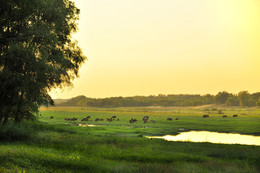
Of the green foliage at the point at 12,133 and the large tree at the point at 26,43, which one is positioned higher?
the large tree at the point at 26,43

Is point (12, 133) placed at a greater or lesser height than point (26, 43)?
lesser

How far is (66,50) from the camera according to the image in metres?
35.2

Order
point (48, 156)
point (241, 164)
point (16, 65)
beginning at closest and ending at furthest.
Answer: point (48, 156) → point (241, 164) → point (16, 65)

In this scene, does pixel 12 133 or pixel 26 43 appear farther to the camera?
pixel 12 133

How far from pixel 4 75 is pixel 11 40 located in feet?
9.63

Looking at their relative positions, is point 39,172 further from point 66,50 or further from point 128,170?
point 66,50

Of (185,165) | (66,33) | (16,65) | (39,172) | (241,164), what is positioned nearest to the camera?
(39,172)

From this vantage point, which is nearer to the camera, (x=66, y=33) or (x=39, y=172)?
(x=39, y=172)

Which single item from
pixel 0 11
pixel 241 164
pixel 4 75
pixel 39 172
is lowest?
pixel 241 164

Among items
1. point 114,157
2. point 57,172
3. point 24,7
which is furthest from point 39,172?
point 24,7

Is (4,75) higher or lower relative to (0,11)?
lower

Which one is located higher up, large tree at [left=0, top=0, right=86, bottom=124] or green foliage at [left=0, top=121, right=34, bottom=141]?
large tree at [left=0, top=0, right=86, bottom=124]

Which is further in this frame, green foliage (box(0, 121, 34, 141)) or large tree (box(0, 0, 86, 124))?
green foliage (box(0, 121, 34, 141))

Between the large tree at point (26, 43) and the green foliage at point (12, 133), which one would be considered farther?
the green foliage at point (12, 133)
